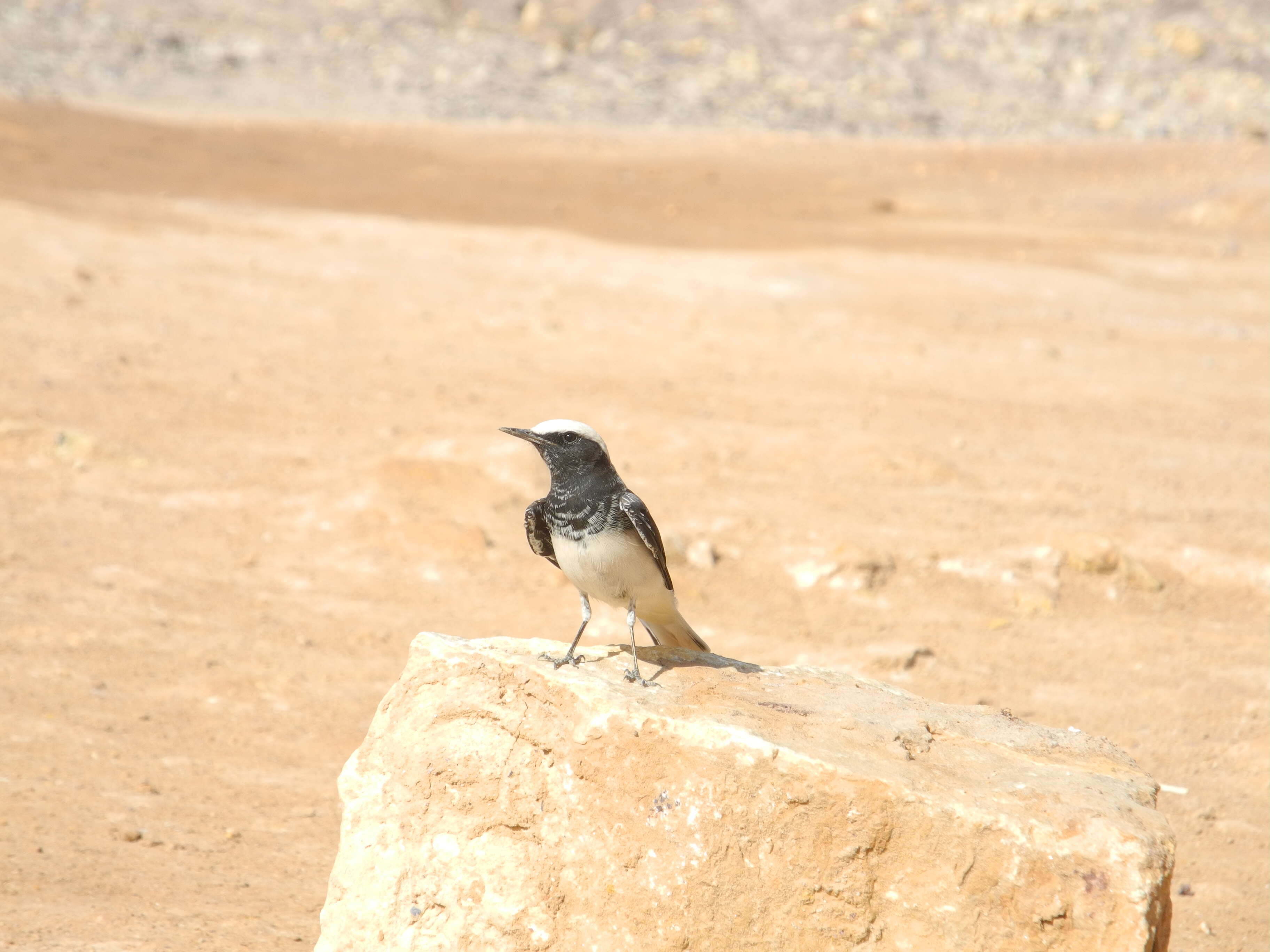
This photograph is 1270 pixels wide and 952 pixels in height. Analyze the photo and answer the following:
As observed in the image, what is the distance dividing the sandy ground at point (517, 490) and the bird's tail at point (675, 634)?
1.74 metres

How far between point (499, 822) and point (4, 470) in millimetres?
6938

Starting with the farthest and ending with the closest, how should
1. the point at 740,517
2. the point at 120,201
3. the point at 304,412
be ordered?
the point at 120,201 < the point at 304,412 < the point at 740,517

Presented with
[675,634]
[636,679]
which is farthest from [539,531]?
[636,679]

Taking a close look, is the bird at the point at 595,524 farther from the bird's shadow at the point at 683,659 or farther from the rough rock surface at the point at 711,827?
the rough rock surface at the point at 711,827

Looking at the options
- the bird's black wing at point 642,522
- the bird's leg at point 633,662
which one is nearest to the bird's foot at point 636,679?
the bird's leg at point 633,662

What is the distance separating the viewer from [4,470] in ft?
30.6

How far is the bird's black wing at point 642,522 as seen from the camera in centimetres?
447

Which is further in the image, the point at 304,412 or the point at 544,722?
the point at 304,412

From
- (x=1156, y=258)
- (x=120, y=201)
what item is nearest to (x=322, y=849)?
(x=120, y=201)

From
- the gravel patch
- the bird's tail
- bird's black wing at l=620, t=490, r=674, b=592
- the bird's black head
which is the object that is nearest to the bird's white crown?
the bird's black head

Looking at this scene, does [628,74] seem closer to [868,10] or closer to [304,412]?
[868,10]

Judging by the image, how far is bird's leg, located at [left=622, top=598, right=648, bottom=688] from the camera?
424 cm

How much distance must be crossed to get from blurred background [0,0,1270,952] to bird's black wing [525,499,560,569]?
1694mm

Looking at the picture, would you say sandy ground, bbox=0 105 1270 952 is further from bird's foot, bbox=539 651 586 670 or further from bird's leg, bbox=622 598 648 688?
bird's leg, bbox=622 598 648 688
